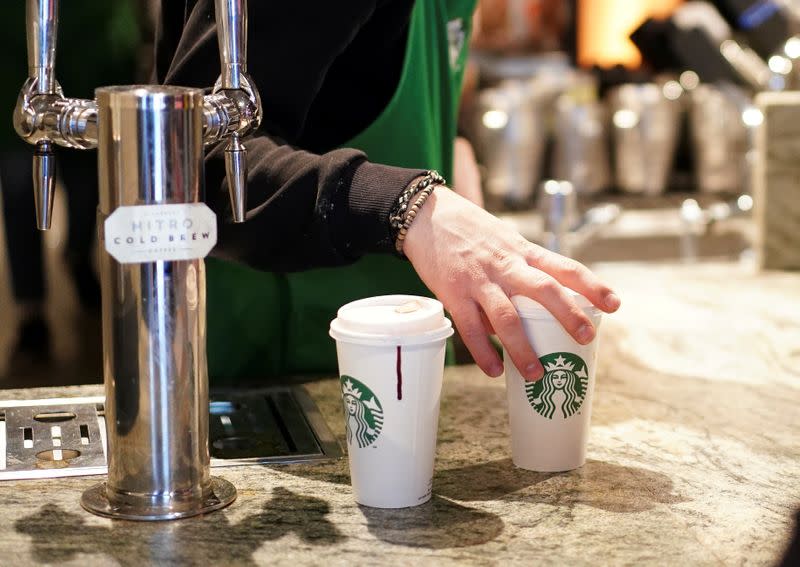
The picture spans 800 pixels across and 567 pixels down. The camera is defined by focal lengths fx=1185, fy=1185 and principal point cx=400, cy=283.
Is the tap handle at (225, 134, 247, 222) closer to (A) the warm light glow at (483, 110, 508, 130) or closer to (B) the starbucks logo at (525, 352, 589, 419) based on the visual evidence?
(B) the starbucks logo at (525, 352, 589, 419)

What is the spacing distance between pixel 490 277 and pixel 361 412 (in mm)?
195

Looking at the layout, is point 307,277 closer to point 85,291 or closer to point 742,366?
point 742,366

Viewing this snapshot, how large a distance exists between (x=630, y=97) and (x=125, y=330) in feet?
9.17

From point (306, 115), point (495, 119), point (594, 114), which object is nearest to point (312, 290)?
point (306, 115)

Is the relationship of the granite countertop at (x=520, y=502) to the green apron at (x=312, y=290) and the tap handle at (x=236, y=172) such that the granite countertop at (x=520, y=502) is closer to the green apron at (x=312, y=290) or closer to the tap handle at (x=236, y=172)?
the green apron at (x=312, y=290)

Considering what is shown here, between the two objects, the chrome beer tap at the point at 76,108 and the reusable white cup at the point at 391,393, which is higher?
the chrome beer tap at the point at 76,108

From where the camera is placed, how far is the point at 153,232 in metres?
0.90

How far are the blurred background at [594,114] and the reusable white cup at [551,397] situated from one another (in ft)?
4.88

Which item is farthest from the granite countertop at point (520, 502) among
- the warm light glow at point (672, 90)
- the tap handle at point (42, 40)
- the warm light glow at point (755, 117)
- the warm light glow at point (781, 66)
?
the warm light glow at point (672, 90)

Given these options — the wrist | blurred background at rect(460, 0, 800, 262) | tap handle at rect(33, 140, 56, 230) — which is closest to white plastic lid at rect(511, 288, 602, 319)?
the wrist

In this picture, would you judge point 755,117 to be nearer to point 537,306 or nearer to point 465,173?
point 465,173

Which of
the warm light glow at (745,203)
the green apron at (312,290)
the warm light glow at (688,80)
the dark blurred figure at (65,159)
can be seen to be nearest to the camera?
the green apron at (312,290)

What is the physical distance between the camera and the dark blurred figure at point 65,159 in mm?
3400

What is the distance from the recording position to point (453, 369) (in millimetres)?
1514
